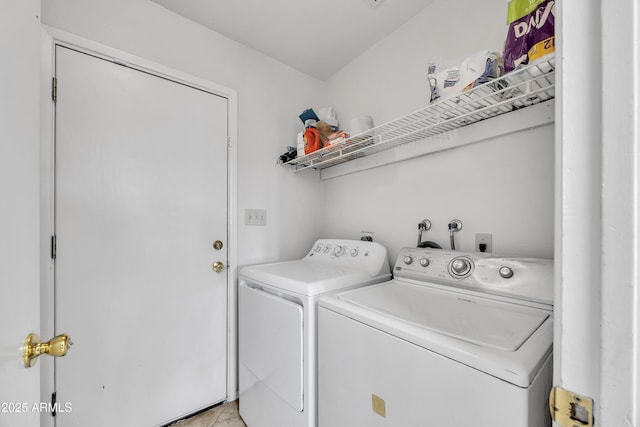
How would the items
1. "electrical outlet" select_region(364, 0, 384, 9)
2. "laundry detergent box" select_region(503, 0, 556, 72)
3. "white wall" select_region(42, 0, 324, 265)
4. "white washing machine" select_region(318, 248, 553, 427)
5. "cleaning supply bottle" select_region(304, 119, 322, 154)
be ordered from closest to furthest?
"white washing machine" select_region(318, 248, 553, 427) → "laundry detergent box" select_region(503, 0, 556, 72) → "white wall" select_region(42, 0, 324, 265) → "electrical outlet" select_region(364, 0, 384, 9) → "cleaning supply bottle" select_region(304, 119, 322, 154)

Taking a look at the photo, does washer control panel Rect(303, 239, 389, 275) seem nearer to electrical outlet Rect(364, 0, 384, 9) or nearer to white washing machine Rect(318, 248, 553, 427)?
white washing machine Rect(318, 248, 553, 427)

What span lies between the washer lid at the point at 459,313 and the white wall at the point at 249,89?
1.05 metres

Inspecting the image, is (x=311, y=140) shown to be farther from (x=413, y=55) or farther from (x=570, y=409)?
(x=570, y=409)

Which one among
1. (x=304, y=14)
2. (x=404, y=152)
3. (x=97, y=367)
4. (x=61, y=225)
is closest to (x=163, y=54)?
(x=304, y=14)

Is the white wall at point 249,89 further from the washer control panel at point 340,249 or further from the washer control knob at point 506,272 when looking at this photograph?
the washer control knob at point 506,272

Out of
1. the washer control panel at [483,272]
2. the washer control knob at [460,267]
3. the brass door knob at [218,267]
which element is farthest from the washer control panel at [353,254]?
the brass door knob at [218,267]

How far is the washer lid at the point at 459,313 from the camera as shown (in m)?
0.76

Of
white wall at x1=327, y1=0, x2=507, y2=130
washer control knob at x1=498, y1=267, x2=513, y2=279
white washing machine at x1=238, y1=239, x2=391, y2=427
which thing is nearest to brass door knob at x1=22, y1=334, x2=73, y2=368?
white washing machine at x1=238, y1=239, x2=391, y2=427

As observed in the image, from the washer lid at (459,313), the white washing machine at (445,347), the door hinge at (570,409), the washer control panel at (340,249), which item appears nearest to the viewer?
the door hinge at (570,409)

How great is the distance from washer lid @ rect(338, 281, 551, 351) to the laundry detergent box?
93 cm

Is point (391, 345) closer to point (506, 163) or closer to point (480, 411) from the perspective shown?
point (480, 411)

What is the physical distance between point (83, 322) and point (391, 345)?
61.8 inches

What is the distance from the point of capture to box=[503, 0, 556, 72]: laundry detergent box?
2.96 ft

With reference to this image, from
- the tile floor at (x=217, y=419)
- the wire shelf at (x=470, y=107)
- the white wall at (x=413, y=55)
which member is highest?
the white wall at (x=413, y=55)
